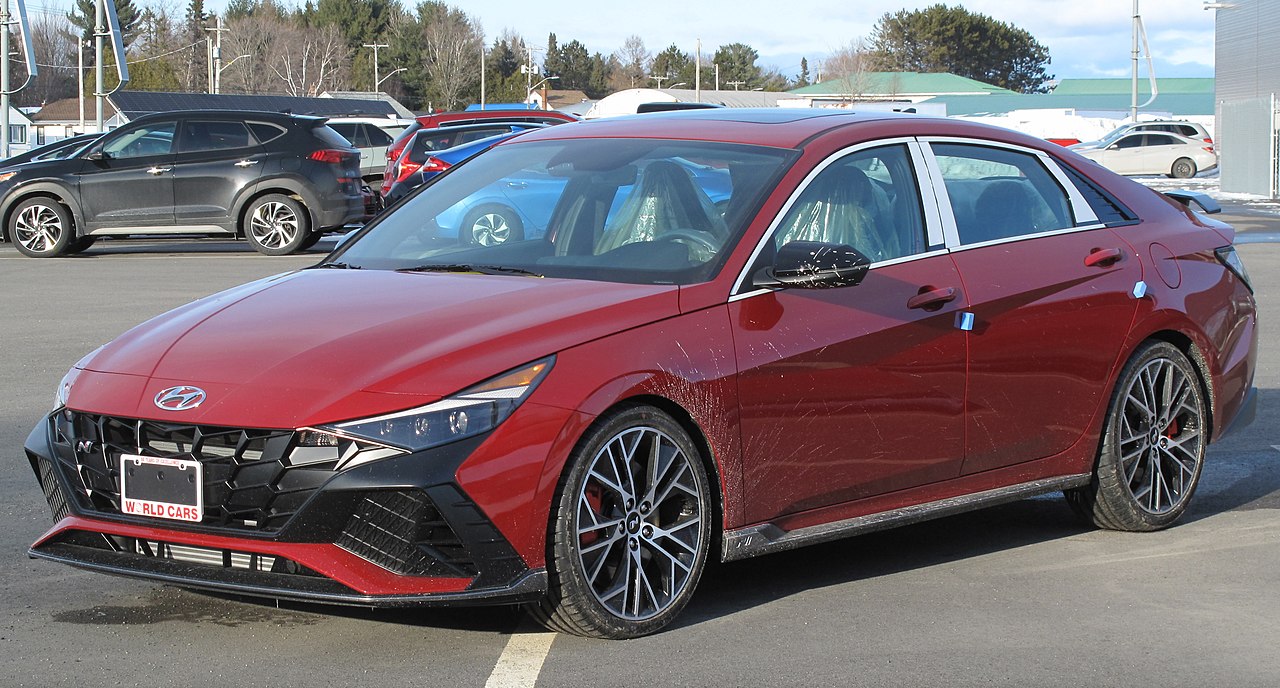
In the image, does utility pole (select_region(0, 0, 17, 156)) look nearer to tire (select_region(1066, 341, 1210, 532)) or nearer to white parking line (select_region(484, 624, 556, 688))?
tire (select_region(1066, 341, 1210, 532))

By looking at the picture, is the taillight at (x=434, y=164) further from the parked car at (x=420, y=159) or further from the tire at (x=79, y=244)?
the tire at (x=79, y=244)

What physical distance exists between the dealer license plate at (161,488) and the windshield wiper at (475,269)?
1301 millimetres

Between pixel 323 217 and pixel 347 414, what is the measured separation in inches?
628

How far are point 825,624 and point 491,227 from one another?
189cm

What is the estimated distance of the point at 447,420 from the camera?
4.25 meters

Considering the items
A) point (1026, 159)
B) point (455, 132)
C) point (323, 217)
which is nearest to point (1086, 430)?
point (1026, 159)

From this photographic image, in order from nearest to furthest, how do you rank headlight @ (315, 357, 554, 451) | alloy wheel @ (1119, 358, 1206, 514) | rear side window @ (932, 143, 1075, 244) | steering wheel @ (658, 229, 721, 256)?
1. headlight @ (315, 357, 554, 451)
2. steering wheel @ (658, 229, 721, 256)
3. rear side window @ (932, 143, 1075, 244)
4. alloy wheel @ (1119, 358, 1206, 514)

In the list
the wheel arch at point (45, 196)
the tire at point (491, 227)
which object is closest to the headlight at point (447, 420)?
the tire at point (491, 227)

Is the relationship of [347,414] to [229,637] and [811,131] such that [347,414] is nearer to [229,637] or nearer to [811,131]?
[229,637]

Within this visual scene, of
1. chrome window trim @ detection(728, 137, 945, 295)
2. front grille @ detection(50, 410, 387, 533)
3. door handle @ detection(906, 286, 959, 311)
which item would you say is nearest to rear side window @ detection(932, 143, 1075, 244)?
chrome window trim @ detection(728, 137, 945, 295)

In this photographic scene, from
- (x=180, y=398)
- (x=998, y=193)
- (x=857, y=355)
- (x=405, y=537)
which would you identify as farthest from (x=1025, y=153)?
(x=180, y=398)

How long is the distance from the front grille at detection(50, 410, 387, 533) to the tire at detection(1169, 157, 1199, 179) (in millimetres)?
46036

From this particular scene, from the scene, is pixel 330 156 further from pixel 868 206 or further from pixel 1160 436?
pixel 868 206

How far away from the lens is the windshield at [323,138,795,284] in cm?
520
